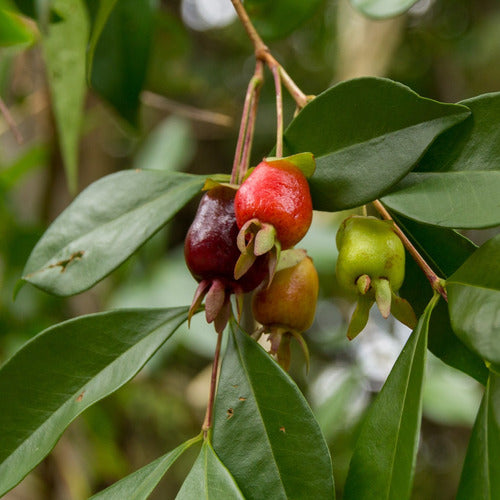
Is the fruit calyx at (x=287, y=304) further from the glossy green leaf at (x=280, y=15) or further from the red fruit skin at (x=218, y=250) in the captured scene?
the glossy green leaf at (x=280, y=15)

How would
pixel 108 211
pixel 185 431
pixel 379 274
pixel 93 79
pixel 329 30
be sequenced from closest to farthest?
pixel 379 274
pixel 108 211
pixel 93 79
pixel 185 431
pixel 329 30

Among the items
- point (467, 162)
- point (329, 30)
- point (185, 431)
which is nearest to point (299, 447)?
point (467, 162)

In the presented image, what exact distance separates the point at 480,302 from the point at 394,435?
0.35 ft

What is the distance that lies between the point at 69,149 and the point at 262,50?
0.40 m

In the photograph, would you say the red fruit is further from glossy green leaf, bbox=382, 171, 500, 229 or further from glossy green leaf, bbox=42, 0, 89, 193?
glossy green leaf, bbox=42, 0, 89, 193

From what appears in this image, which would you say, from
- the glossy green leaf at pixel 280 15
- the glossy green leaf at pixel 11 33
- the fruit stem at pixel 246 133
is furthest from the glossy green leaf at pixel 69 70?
the fruit stem at pixel 246 133

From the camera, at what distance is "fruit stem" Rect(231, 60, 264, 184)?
20.7 inches

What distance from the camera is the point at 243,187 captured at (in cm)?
44

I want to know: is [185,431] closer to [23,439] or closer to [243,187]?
[23,439]

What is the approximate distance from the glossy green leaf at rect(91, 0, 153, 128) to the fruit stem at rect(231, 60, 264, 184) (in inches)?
11.7

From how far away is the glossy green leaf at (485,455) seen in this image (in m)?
0.41

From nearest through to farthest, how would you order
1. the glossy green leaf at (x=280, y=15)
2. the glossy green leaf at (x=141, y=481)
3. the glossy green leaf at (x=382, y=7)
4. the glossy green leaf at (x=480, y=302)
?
1. the glossy green leaf at (x=480, y=302)
2. the glossy green leaf at (x=141, y=481)
3. the glossy green leaf at (x=382, y=7)
4. the glossy green leaf at (x=280, y=15)

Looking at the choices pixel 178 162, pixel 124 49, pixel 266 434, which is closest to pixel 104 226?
pixel 266 434

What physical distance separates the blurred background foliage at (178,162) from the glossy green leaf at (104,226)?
153 mm
